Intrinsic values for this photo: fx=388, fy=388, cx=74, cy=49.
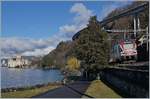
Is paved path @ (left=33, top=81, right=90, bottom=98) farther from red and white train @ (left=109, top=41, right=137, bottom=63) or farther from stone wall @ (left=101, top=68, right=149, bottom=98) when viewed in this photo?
red and white train @ (left=109, top=41, right=137, bottom=63)

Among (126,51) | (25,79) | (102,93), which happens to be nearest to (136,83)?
(102,93)

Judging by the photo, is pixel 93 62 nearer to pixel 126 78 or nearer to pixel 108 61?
pixel 108 61

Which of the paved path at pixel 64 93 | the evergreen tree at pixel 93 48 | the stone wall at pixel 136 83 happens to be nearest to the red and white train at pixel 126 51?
the evergreen tree at pixel 93 48

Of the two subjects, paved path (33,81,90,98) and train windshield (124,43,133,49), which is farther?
train windshield (124,43,133,49)

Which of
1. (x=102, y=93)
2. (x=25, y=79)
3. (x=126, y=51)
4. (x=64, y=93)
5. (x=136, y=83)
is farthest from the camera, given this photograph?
(x=25, y=79)

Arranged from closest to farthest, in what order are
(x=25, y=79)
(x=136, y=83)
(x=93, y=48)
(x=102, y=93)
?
(x=136, y=83), (x=102, y=93), (x=93, y=48), (x=25, y=79)

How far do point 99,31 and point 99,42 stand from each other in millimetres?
1850

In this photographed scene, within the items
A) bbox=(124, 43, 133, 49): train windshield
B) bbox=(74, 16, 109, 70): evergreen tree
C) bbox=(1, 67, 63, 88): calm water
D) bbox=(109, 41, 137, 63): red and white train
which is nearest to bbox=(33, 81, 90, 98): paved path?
bbox=(109, 41, 137, 63): red and white train

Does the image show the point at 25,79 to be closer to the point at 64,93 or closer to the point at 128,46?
the point at 128,46

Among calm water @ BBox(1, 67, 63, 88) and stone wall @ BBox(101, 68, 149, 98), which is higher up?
stone wall @ BBox(101, 68, 149, 98)

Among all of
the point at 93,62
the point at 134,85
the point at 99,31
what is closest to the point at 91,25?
the point at 99,31

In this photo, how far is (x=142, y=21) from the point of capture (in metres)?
106

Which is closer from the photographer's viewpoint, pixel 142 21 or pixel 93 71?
pixel 93 71

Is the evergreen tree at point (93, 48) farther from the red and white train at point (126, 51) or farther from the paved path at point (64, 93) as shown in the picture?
the paved path at point (64, 93)
